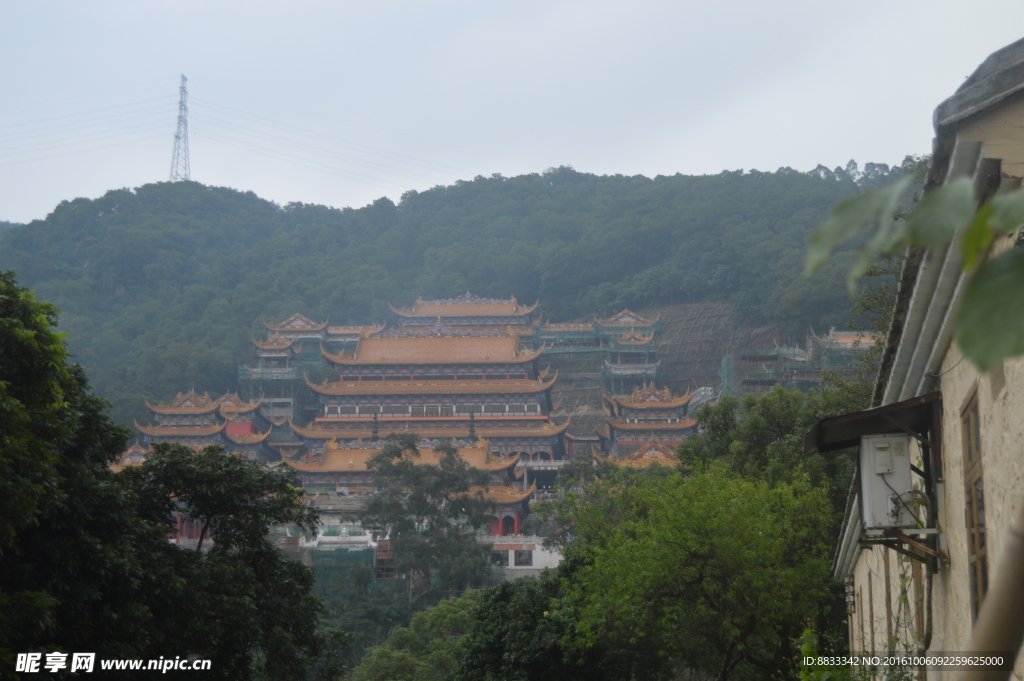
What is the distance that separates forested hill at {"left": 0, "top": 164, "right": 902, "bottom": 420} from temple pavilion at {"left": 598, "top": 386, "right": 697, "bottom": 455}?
19317 mm

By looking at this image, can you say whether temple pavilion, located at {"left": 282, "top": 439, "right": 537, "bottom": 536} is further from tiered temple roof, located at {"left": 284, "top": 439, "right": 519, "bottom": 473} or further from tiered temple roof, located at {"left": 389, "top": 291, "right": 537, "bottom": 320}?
tiered temple roof, located at {"left": 389, "top": 291, "right": 537, "bottom": 320}

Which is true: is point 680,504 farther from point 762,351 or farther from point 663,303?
point 663,303

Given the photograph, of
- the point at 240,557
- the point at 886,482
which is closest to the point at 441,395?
the point at 240,557

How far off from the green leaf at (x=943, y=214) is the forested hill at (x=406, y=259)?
6442cm

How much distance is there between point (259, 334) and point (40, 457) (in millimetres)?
62581

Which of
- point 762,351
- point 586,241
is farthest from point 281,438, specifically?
point 586,241

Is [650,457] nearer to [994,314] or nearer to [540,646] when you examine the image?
[540,646]

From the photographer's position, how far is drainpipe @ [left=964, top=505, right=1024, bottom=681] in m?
1.37

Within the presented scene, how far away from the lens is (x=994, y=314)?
116 cm

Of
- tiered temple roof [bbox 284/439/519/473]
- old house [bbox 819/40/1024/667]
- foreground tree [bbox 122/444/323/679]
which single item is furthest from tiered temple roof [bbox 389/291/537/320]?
old house [bbox 819/40/1024/667]

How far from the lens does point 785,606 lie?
1356cm

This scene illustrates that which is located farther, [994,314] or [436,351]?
[436,351]

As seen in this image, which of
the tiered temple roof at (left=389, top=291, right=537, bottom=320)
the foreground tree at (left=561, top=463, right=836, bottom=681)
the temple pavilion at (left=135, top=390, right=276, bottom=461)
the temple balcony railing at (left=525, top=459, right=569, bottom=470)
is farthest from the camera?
the tiered temple roof at (left=389, top=291, right=537, bottom=320)

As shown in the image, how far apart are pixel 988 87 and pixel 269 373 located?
61506 millimetres
